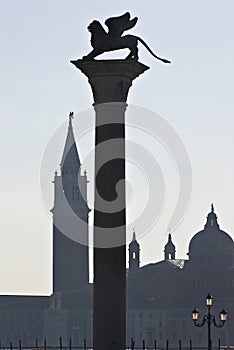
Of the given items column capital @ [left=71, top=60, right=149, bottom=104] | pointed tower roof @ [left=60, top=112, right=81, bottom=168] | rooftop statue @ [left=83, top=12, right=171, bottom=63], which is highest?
pointed tower roof @ [left=60, top=112, right=81, bottom=168]

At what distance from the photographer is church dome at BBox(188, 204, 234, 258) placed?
460 feet

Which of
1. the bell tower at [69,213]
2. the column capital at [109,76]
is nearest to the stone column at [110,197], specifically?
the column capital at [109,76]

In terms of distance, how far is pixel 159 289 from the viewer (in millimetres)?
155375

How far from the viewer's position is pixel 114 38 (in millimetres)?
20469

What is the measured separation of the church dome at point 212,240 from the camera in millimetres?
140250

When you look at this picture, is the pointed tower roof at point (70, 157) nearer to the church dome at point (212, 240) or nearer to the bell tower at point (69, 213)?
the bell tower at point (69, 213)

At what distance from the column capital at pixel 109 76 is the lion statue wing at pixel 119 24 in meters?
0.47

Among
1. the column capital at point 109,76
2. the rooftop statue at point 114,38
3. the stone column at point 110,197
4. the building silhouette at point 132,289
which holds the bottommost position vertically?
the stone column at point 110,197

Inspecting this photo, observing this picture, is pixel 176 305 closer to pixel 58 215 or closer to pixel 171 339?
pixel 171 339

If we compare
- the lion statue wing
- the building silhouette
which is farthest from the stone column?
the building silhouette

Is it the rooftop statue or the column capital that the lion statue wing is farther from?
the column capital

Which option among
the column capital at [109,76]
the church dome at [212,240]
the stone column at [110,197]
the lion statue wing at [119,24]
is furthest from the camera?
the church dome at [212,240]

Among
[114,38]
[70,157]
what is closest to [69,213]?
[70,157]

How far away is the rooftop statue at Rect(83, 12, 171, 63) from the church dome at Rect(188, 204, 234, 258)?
11975 centimetres
